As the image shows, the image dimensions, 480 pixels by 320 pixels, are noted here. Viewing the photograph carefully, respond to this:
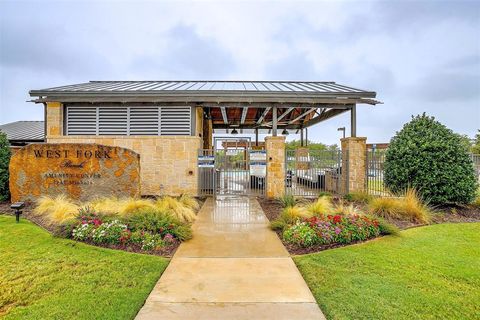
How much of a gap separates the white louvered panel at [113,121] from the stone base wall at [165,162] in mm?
342

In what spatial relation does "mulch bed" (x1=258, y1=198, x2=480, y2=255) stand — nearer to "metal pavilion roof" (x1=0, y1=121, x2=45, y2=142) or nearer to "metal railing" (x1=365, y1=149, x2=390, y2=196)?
"metal railing" (x1=365, y1=149, x2=390, y2=196)

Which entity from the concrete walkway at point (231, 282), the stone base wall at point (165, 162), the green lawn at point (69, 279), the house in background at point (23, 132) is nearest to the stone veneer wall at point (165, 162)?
the stone base wall at point (165, 162)

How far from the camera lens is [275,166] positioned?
10.2m

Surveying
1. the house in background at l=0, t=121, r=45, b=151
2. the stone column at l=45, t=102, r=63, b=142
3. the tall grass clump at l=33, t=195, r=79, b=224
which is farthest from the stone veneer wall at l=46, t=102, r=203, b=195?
the house in background at l=0, t=121, r=45, b=151

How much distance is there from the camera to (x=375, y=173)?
10188 millimetres

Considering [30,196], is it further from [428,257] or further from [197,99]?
[428,257]

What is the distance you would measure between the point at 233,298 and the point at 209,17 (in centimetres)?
1512

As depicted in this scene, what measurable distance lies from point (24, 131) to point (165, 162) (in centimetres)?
1573

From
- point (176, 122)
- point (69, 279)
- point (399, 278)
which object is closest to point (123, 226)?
point (69, 279)

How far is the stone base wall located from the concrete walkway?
4.67 meters

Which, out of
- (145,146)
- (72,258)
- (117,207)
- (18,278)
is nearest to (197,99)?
(145,146)

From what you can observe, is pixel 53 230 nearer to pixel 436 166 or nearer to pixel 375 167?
pixel 436 166

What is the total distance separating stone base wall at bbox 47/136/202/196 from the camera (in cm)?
1035

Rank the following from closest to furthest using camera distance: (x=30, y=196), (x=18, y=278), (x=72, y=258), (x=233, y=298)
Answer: (x=233, y=298)
(x=18, y=278)
(x=72, y=258)
(x=30, y=196)
